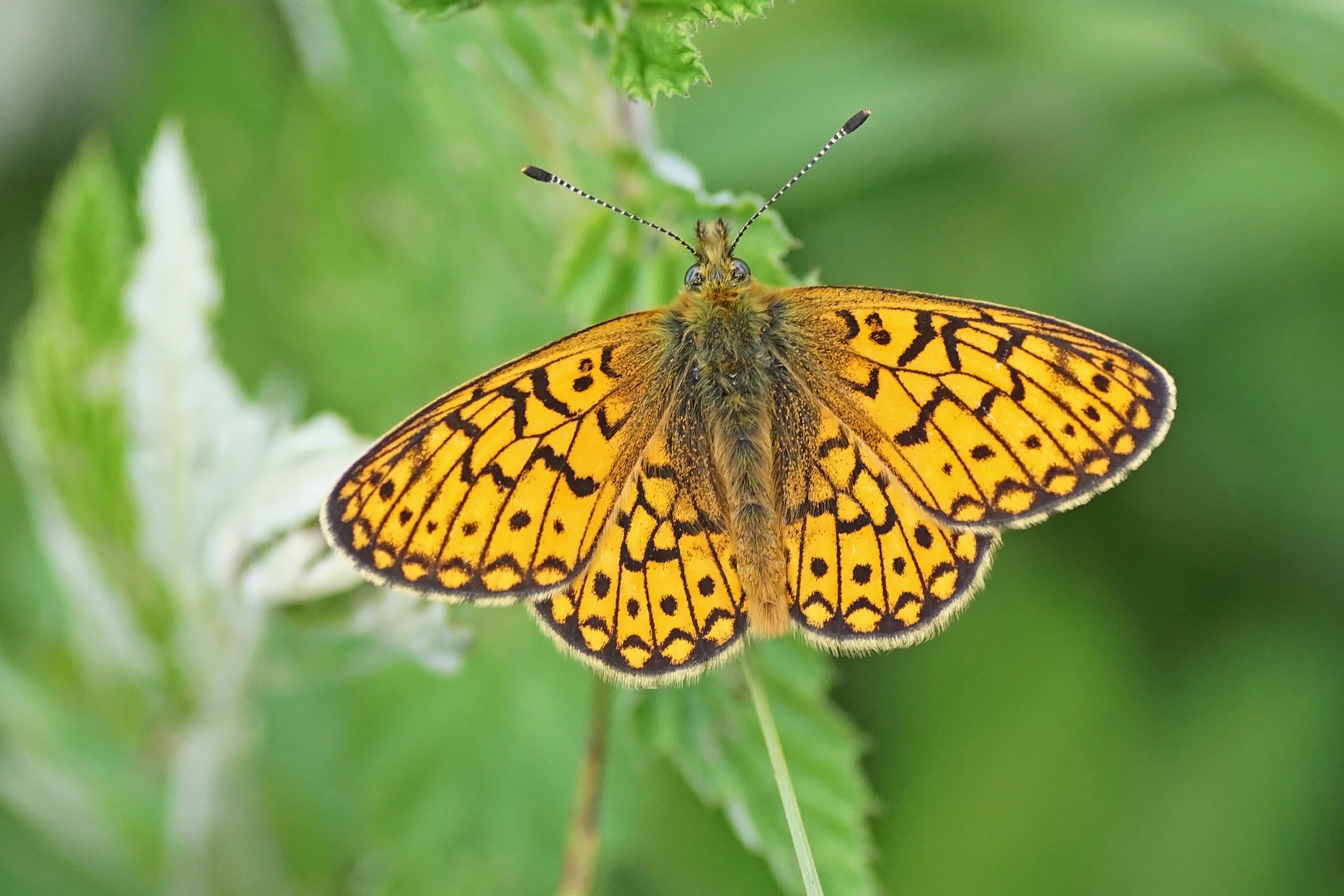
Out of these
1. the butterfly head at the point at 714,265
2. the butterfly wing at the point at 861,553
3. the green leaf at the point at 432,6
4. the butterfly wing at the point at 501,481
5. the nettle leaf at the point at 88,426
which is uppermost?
the nettle leaf at the point at 88,426

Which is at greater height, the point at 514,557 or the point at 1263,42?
the point at 1263,42

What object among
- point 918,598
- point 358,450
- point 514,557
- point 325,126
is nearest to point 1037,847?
point 918,598

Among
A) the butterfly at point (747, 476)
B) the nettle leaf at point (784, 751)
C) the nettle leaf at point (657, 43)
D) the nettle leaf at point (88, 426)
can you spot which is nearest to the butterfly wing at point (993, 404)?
the butterfly at point (747, 476)

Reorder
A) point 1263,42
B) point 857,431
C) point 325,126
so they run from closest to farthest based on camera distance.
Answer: point 857,431 < point 1263,42 < point 325,126

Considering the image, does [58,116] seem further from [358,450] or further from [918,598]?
[918,598]

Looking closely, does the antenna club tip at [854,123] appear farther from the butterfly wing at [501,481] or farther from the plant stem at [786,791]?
the plant stem at [786,791]

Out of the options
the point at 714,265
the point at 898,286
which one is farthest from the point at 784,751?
the point at 898,286

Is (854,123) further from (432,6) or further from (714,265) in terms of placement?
(432,6)
